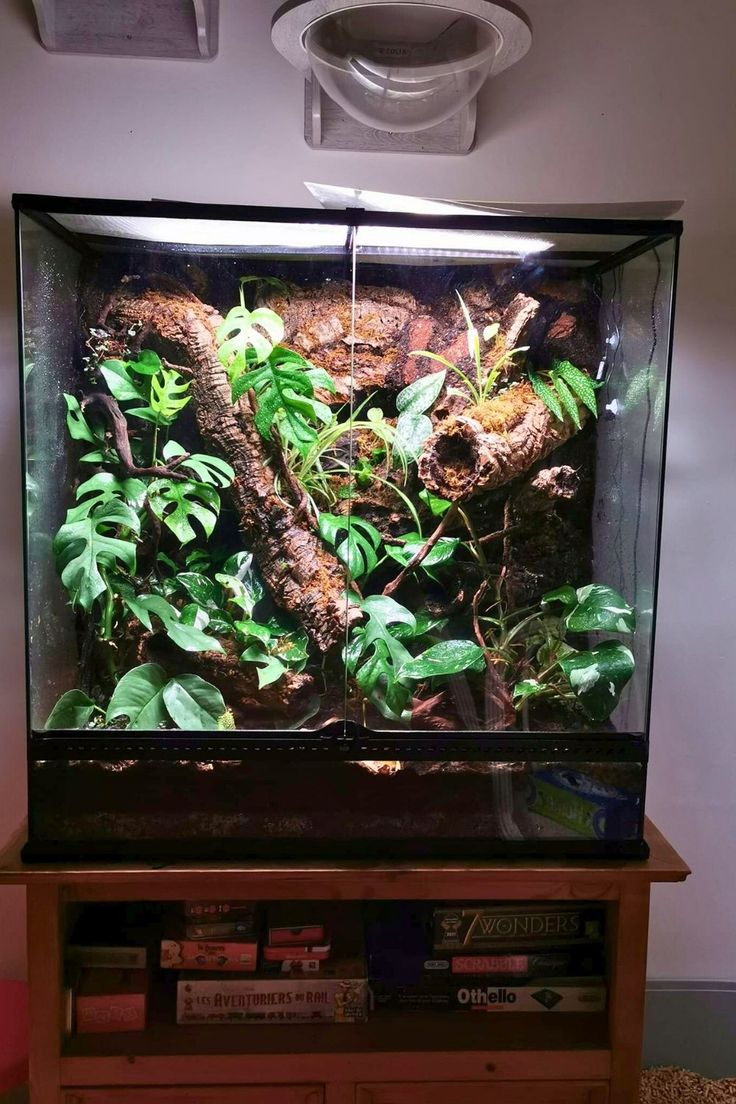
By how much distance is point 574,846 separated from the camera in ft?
4.65

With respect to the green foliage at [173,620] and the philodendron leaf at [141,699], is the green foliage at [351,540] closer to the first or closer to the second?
the green foliage at [173,620]

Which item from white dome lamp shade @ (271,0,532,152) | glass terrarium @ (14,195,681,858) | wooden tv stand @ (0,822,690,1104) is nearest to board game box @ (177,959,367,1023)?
wooden tv stand @ (0,822,690,1104)

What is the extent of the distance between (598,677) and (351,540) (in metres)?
0.44

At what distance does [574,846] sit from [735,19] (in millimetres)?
1601

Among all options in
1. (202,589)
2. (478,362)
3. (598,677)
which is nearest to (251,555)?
(202,589)

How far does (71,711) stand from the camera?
4.49 ft

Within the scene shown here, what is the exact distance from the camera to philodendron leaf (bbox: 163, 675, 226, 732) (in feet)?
4.49

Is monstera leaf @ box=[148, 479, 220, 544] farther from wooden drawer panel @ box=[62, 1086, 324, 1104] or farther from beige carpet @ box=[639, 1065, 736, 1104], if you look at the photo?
beige carpet @ box=[639, 1065, 736, 1104]

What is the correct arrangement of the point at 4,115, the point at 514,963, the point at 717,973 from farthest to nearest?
1. the point at 717,973
2. the point at 4,115
3. the point at 514,963

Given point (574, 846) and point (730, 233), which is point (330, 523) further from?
point (730, 233)

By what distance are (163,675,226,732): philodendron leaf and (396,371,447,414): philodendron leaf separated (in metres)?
0.53

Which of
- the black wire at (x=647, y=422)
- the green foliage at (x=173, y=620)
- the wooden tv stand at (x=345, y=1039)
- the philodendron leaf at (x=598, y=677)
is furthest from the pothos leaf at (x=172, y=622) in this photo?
the black wire at (x=647, y=422)

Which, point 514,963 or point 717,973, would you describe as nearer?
point 514,963

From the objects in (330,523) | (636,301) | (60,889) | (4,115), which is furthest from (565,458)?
(4,115)
